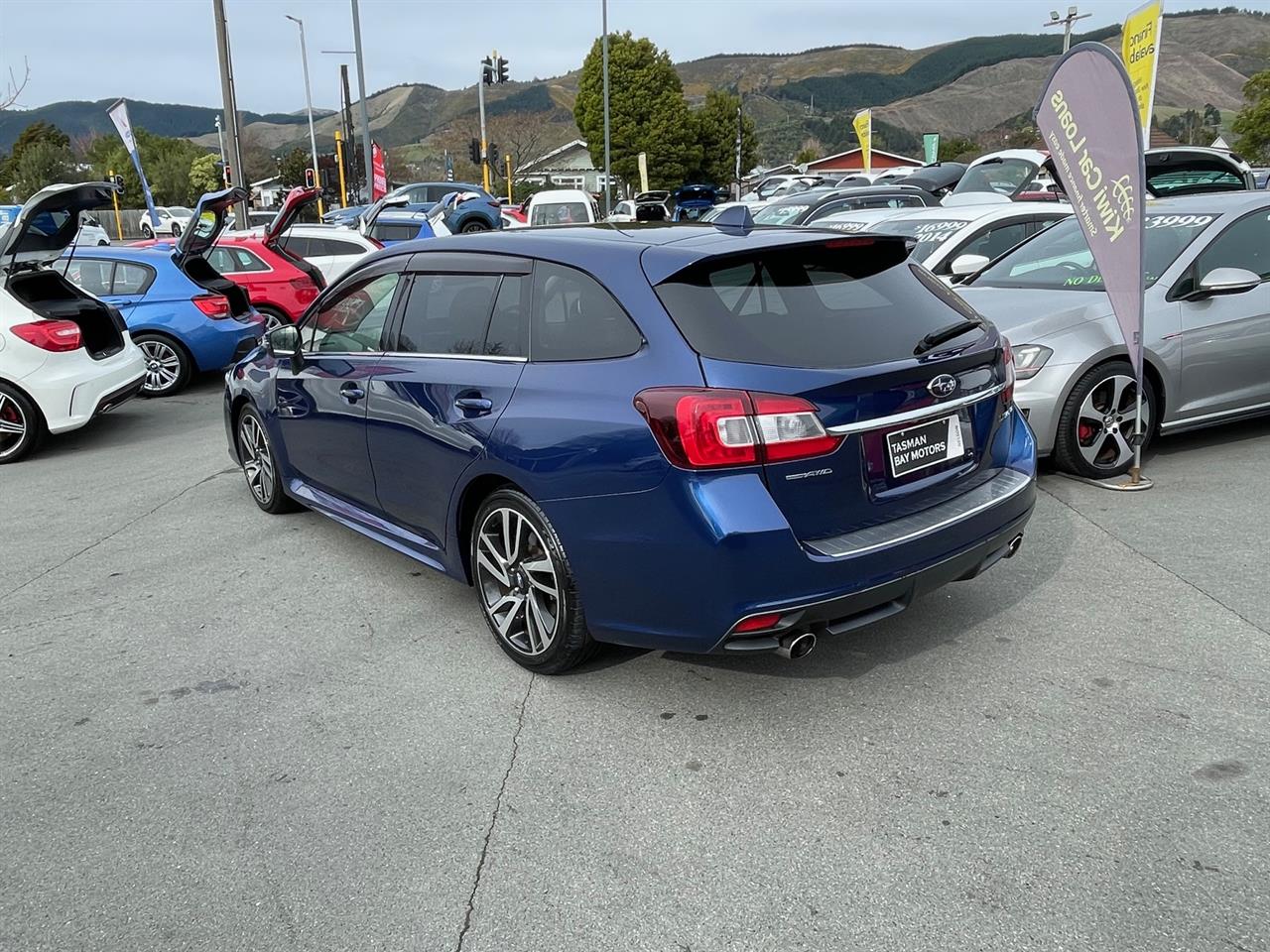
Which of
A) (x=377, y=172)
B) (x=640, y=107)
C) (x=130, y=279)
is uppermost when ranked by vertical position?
(x=640, y=107)

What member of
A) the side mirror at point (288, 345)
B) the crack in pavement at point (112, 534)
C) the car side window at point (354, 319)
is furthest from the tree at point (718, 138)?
the car side window at point (354, 319)

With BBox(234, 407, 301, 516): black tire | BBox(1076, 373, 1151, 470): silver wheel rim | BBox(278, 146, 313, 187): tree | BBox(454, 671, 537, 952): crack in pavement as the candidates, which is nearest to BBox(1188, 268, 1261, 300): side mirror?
BBox(1076, 373, 1151, 470): silver wheel rim

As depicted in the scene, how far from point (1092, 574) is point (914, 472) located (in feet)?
5.60

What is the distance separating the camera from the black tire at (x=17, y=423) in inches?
314

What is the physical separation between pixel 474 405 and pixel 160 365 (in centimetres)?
820

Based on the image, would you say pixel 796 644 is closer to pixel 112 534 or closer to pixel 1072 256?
pixel 112 534

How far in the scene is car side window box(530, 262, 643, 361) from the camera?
11.3ft

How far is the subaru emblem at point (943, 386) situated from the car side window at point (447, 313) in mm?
1672

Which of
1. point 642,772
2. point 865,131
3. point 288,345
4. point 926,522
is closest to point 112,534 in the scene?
point 288,345

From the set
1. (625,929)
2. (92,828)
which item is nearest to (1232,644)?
(625,929)

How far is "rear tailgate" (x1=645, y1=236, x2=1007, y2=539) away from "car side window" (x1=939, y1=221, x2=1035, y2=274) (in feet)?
17.5

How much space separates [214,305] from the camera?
10711 mm

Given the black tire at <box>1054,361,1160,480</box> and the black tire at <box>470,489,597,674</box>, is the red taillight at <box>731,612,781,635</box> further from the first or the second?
the black tire at <box>1054,361,1160,480</box>

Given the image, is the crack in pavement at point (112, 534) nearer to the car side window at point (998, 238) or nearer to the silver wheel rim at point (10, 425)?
the silver wheel rim at point (10, 425)
